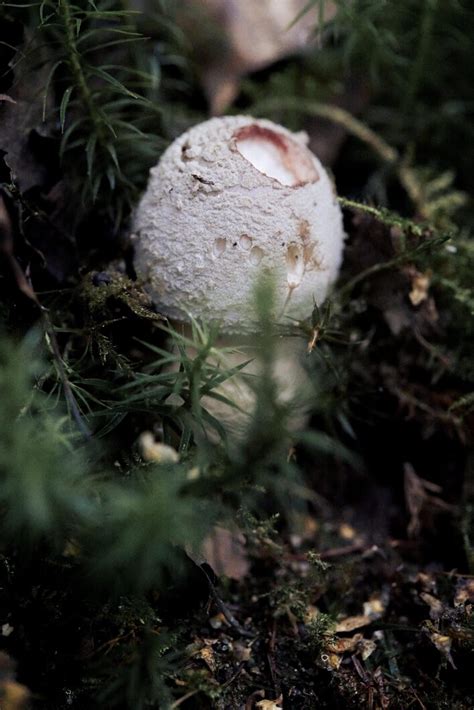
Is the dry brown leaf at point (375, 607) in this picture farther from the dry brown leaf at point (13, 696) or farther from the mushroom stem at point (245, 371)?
the dry brown leaf at point (13, 696)

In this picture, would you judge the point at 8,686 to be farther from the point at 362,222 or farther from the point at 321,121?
the point at 321,121

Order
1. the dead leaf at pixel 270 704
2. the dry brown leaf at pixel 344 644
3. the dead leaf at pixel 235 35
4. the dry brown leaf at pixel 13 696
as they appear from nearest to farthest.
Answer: the dry brown leaf at pixel 13 696, the dead leaf at pixel 270 704, the dry brown leaf at pixel 344 644, the dead leaf at pixel 235 35

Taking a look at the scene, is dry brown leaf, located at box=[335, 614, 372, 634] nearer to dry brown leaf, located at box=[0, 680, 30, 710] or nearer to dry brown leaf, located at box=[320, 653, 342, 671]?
dry brown leaf, located at box=[320, 653, 342, 671]

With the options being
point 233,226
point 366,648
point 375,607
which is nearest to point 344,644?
point 366,648

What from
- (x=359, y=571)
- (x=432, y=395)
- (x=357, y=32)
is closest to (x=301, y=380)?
(x=432, y=395)

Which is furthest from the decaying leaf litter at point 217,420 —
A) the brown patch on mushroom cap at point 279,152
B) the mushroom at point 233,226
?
the brown patch on mushroom cap at point 279,152

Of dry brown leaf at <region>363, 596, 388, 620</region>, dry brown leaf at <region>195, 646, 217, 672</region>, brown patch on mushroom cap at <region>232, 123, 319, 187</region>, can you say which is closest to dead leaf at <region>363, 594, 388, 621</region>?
dry brown leaf at <region>363, 596, 388, 620</region>

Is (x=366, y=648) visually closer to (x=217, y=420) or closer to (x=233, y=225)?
(x=217, y=420)
